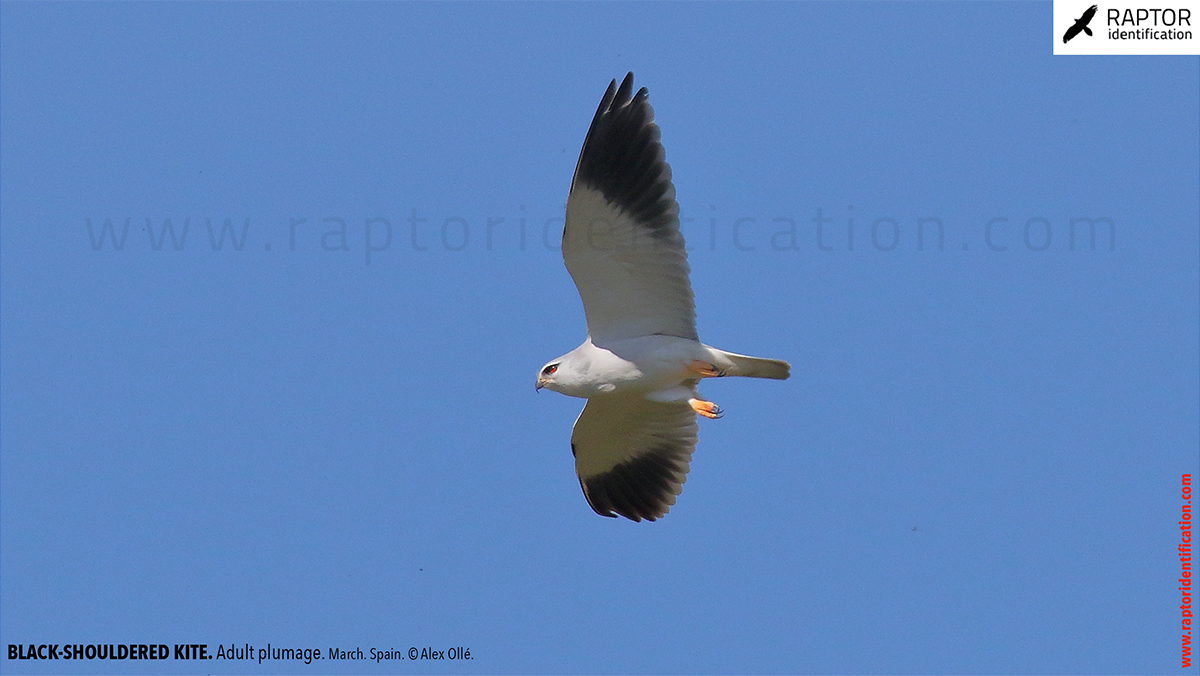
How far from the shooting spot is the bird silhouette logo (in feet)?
26.9

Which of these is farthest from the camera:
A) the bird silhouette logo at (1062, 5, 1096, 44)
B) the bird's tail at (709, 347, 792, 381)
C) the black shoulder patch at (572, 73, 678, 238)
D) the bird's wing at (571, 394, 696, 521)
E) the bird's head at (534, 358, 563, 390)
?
the bird silhouette logo at (1062, 5, 1096, 44)

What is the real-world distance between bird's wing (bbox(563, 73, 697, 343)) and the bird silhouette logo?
12.1 feet

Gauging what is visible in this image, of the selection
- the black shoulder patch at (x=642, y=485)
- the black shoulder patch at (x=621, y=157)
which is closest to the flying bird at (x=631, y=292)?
the black shoulder patch at (x=621, y=157)

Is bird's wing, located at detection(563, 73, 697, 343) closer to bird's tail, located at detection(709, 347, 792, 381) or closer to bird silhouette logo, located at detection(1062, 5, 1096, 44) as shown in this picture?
bird's tail, located at detection(709, 347, 792, 381)

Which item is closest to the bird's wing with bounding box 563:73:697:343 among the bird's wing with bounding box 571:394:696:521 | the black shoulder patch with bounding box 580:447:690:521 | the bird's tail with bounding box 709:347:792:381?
the bird's tail with bounding box 709:347:792:381

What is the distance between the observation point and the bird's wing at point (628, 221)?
22.4 feet

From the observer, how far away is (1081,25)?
324 inches

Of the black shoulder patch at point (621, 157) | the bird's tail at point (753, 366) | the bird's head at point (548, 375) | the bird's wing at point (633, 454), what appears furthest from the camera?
the bird's wing at point (633, 454)

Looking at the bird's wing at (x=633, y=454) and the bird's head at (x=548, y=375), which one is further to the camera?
the bird's wing at (x=633, y=454)

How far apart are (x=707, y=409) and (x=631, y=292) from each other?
38.8 inches

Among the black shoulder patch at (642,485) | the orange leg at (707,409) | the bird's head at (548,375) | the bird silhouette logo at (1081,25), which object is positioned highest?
the bird silhouette logo at (1081,25)

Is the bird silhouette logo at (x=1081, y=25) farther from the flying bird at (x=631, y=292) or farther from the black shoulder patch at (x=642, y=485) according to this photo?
the black shoulder patch at (x=642, y=485)

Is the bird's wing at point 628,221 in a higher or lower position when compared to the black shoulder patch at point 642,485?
higher

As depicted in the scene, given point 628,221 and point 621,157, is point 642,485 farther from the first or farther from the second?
point 621,157
